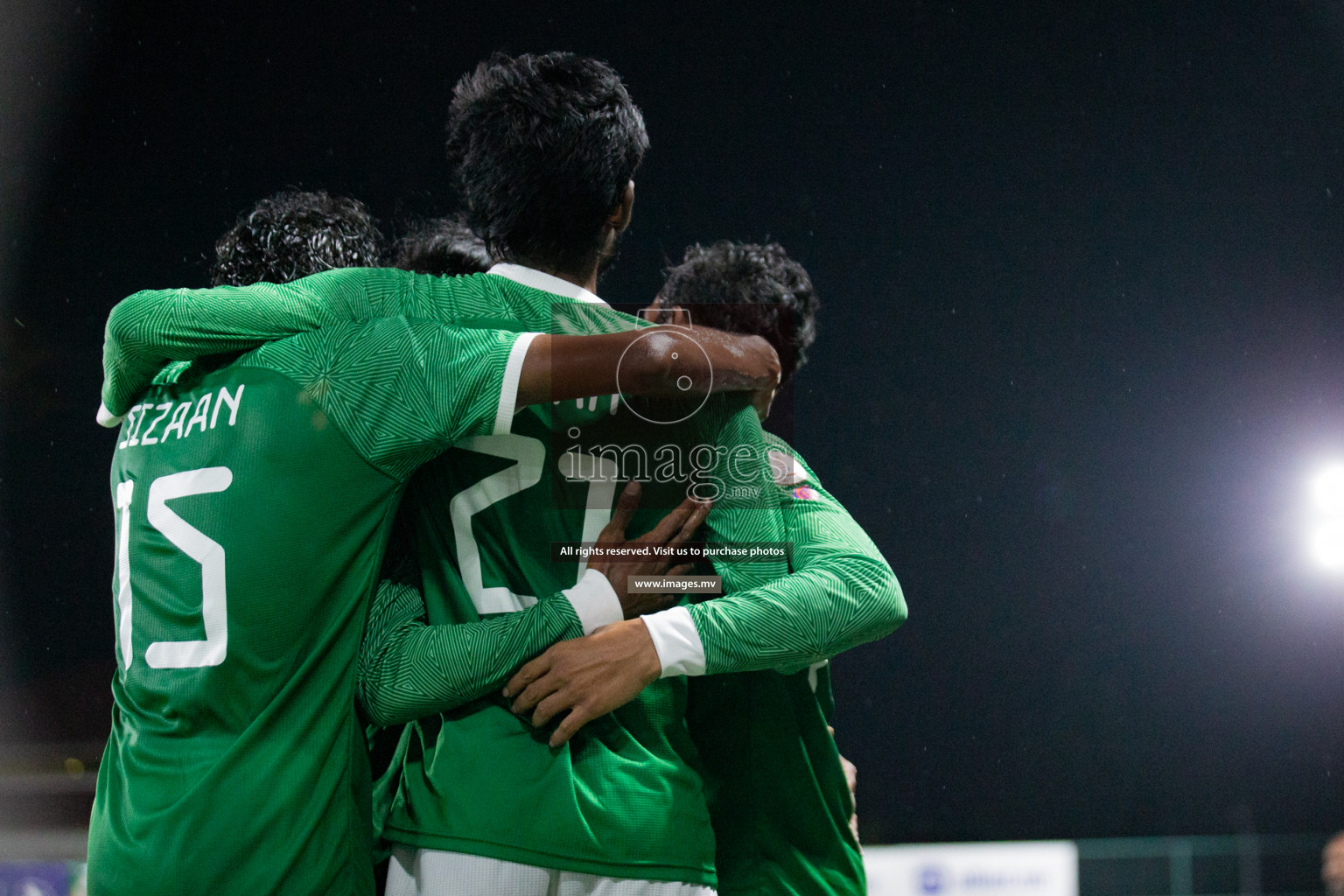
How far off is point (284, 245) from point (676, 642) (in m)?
0.52

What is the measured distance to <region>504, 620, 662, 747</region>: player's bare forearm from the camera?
2.22ft

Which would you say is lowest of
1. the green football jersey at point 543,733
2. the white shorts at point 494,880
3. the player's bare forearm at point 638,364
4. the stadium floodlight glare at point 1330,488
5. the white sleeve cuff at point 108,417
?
the white shorts at point 494,880

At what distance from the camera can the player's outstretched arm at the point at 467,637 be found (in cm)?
68

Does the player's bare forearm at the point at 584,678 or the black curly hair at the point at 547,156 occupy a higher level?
the black curly hair at the point at 547,156

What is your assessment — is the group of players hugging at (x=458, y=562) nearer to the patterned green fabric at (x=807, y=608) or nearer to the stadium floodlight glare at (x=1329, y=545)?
the patterned green fabric at (x=807, y=608)

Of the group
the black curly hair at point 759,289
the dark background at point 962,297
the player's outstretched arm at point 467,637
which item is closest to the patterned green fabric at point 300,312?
the player's outstretched arm at point 467,637

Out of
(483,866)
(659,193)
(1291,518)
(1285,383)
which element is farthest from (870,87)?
(483,866)

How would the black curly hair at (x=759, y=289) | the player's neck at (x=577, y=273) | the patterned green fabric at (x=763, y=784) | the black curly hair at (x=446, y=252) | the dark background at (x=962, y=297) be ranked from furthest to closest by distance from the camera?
1. the dark background at (x=962, y=297)
2. the black curly hair at (x=759, y=289)
3. the black curly hair at (x=446, y=252)
4. the patterned green fabric at (x=763, y=784)
5. the player's neck at (x=577, y=273)

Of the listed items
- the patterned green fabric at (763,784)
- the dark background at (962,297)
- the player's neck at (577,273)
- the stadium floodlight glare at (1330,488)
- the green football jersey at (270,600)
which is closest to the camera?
the green football jersey at (270,600)

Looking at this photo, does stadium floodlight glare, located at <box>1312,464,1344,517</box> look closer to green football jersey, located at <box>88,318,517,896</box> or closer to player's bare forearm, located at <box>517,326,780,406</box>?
player's bare forearm, located at <box>517,326,780,406</box>

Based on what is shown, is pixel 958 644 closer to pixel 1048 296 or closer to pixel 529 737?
pixel 1048 296

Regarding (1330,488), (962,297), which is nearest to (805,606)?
(962,297)

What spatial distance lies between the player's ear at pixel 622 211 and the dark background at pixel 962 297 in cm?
145

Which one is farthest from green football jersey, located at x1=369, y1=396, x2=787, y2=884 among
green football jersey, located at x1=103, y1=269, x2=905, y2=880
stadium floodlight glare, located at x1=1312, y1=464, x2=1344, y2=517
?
stadium floodlight glare, located at x1=1312, y1=464, x2=1344, y2=517
